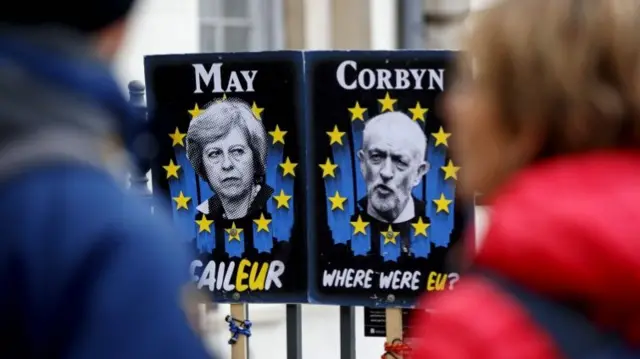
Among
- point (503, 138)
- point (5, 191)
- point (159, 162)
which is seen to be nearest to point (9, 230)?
point (5, 191)

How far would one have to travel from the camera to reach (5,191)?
1.18 metres

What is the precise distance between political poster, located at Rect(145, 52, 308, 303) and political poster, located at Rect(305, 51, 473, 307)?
0.08 meters

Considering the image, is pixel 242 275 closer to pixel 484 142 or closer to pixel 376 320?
pixel 376 320

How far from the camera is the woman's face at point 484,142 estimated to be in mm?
1452

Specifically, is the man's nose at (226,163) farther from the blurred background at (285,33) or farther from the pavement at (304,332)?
the pavement at (304,332)

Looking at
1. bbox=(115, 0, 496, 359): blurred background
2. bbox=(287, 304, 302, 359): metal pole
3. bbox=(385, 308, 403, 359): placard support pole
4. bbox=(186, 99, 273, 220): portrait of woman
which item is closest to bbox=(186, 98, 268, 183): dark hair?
bbox=(186, 99, 273, 220): portrait of woman

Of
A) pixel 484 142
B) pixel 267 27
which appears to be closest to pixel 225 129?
pixel 484 142

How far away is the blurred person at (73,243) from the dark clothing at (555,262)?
0.31m

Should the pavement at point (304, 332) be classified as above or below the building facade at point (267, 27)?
below

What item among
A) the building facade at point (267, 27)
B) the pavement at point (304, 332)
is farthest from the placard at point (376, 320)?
the building facade at point (267, 27)

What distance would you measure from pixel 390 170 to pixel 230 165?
19.3 inches

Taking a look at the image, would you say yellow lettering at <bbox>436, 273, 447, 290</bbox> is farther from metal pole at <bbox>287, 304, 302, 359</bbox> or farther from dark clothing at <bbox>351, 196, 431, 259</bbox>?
metal pole at <bbox>287, 304, 302, 359</bbox>

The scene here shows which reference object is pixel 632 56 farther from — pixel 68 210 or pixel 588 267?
pixel 68 210

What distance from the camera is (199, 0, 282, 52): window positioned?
844 centimetres
